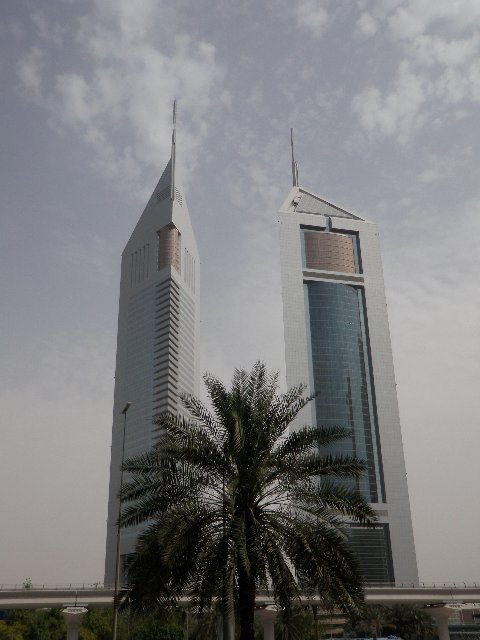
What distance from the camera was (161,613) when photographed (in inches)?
933

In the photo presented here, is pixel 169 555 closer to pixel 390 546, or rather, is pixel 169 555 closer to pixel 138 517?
pixel 138 517

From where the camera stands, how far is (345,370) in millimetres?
159750

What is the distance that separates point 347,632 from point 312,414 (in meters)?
52.6

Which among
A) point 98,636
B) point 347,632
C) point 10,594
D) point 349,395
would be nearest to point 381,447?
point 349,395

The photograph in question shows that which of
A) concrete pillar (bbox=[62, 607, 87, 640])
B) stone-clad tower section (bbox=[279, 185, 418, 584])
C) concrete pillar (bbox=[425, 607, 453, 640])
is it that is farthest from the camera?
stone-clad tower section (bbox=[279, 185, 418, 584])

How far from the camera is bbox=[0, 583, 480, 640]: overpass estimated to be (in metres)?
56.0

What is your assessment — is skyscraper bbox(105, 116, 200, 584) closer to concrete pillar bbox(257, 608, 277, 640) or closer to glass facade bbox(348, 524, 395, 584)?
glass facade bbox(348, 524, 395, 584)

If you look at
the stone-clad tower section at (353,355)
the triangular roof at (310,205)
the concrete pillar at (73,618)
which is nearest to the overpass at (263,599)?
the concrete pillar at (73,618)

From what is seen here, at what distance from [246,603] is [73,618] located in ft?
115

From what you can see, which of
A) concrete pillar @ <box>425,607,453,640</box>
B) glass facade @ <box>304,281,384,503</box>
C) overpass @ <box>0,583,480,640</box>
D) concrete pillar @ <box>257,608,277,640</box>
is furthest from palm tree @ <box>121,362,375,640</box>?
glass facade @ <box>304,281,384,503</box>

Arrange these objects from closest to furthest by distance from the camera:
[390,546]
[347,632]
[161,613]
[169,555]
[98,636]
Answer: [169,555] → [161,613] → [98,636] → [347,632] → [390,546]

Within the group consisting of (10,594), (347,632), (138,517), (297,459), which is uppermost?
(297,459)

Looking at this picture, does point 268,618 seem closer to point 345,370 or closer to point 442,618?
point 442,618

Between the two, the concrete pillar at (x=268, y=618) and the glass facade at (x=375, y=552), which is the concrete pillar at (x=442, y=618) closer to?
the concrete pillar at (x=268, y=618)
